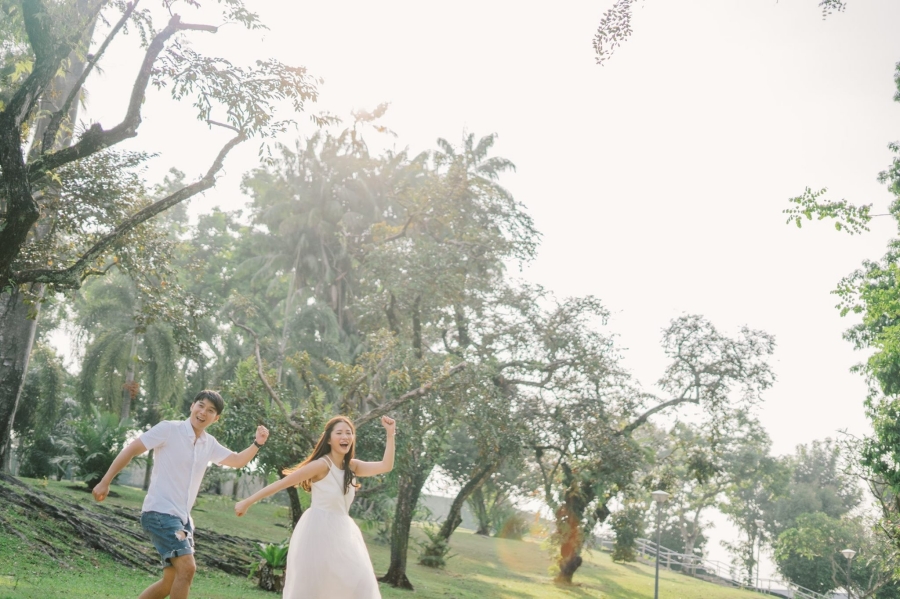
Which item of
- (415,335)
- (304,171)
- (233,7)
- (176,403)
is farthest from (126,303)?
(233,7)

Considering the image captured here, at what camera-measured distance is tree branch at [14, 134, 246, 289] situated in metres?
11.0

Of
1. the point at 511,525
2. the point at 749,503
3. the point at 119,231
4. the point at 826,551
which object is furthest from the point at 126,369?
the point at 749,503

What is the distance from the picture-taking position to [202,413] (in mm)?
6820

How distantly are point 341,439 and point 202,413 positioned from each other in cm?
119

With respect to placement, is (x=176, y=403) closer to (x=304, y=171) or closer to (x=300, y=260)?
(x=300, y=260)

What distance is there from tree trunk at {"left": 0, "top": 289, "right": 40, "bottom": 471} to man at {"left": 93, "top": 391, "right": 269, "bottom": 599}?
499 inches

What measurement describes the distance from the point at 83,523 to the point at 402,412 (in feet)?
22.0

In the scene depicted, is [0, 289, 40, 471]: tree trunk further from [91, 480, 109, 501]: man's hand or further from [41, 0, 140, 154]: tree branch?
[91, 480, 109, 501]: man's hand

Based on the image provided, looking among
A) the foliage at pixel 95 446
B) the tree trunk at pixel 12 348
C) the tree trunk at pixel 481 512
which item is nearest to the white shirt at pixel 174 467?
the tree trunk at pixel 12 348

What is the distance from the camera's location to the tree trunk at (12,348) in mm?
17578

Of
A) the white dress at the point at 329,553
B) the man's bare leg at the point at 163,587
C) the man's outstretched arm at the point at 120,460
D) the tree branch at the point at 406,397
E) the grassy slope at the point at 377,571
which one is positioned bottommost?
the grassy slope at the point at 377,571

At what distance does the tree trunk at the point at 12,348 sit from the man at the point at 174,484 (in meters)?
12.7

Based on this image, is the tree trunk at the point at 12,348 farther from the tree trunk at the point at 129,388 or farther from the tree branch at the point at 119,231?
the tree trunk at the point at 129,388

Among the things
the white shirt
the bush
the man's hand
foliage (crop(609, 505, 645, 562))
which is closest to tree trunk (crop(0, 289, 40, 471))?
the bush
